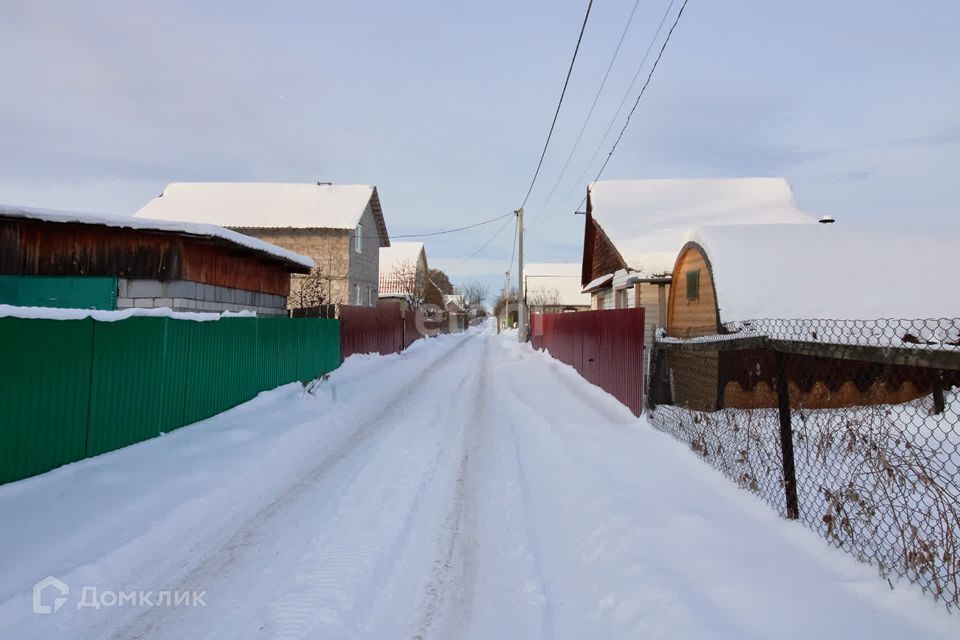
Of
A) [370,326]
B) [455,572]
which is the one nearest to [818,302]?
[455,572]

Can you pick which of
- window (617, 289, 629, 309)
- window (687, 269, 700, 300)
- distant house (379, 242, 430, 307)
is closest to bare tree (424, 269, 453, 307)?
distant house (379, 242, 430, 307)

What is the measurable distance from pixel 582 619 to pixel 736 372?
18.8ft

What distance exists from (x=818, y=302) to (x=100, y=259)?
12.8 meters

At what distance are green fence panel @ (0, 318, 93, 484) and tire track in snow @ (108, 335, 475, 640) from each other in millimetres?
2297

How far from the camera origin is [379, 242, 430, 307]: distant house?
136 ft

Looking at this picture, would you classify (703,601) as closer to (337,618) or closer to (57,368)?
(337,618)

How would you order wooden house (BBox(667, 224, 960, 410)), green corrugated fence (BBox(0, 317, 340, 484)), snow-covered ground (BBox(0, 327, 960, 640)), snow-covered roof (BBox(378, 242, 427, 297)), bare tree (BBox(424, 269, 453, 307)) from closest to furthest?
1. snow-covered ground (BBox(0, 327, 960, 640))
2. green corrugated fence (BBox(0, 317, 340, 484))
3. wooden house (BBox(667, 224, 960, 410))
4. snow-covered roof (BBox(378, 242, 427, 297))
5. bare tree (BBox(424, 269, 453, 307))

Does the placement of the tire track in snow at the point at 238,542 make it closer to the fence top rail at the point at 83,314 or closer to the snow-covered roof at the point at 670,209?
the fence top rail at the point at 83,314

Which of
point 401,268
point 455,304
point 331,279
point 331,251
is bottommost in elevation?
point 331,279

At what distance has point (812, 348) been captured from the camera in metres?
3.31

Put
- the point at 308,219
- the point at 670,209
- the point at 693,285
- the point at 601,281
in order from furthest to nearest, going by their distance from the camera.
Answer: the point at 308,219 → the point at 670,209 → the point at 601,281 → the point at 693,285

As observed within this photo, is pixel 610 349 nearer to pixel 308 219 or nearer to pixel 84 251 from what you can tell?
pixel 84 251

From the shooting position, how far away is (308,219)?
2478 cm

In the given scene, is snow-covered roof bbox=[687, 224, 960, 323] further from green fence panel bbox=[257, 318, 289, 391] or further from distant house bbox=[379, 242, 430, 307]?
distant house bbox=[379, 242, 430, 307]
